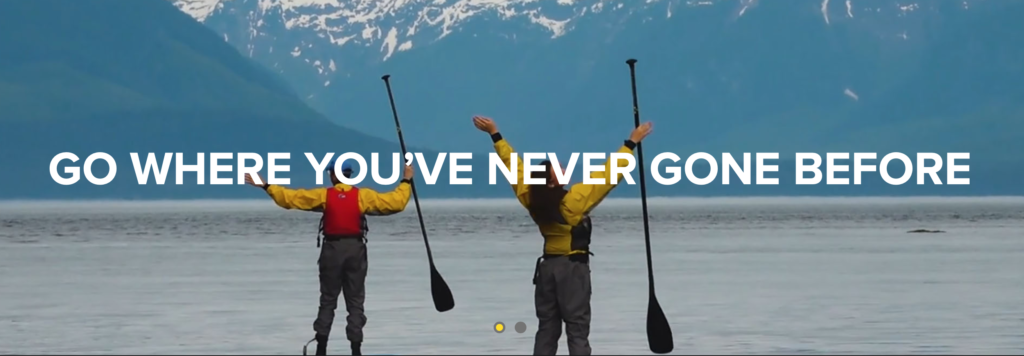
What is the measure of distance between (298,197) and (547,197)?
10.2 ft

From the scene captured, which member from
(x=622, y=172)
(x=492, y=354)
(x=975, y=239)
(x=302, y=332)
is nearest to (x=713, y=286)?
(x=302, y=332)

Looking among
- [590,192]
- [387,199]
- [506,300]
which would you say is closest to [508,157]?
[590,192]

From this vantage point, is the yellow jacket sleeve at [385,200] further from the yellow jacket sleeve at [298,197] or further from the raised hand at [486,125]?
the raised hand at [486,125]

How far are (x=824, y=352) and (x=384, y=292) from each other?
37.1 ft

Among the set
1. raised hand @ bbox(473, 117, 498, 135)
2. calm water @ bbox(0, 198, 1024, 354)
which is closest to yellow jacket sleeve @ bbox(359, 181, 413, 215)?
raised hand @ bbox(473, 117, 498, 135)

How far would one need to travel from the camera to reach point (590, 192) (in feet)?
45.9

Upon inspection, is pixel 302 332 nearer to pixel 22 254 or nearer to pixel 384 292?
pixel 384 292

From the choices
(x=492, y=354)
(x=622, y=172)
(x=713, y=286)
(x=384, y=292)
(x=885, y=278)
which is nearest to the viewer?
(x=622, y=172)

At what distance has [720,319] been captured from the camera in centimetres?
2256

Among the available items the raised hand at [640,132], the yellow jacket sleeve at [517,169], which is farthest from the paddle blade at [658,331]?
the raised hand at [640,132]

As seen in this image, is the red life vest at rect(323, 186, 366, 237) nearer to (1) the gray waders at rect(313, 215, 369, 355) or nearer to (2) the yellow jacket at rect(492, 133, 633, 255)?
(1) the gray waders at rect(313, 215, 369, 355)

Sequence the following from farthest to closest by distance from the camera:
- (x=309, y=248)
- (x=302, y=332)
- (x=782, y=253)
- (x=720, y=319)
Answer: (x=309, y=248), (x=782, y=253), (x=720, y=319), (x=302, y=332)

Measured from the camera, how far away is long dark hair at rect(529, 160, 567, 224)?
1410 centimetres

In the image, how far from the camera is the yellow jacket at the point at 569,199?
14.0 meters
